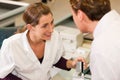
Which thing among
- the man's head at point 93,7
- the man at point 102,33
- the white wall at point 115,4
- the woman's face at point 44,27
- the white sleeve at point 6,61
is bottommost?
the white wall at point 115,4

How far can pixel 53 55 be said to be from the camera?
5.81 feet

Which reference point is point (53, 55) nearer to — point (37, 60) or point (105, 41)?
point (37, 60)

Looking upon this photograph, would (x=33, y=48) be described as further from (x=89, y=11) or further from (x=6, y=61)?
(x=89, y=11)

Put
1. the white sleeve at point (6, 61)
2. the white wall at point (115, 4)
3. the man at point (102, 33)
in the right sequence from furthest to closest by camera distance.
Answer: the white wall at point (115, 4) → the white sleeve at point (6, 61) → the man at point (102, 33)

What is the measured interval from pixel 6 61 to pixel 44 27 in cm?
32

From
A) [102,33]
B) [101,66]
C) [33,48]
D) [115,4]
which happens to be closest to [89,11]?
[102,33]

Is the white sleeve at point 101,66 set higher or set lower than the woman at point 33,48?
higher

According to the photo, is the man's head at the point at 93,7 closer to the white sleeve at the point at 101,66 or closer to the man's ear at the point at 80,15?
the man's ear at the point at 80,15

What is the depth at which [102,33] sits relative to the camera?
1.17 metres

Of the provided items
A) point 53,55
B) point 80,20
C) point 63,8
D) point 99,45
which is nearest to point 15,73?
point 53,55

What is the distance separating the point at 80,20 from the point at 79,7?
7 cm

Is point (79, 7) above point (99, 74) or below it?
above

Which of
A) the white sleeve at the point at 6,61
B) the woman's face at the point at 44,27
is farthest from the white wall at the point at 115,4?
the white sleeve at the point at 6,61

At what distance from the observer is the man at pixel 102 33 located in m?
1.13
